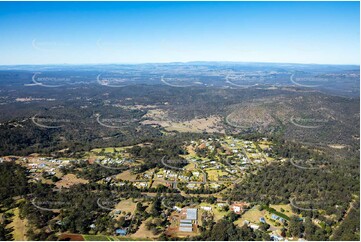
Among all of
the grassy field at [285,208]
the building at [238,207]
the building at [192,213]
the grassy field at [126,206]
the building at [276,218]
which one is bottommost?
the grassy field at [285,208]

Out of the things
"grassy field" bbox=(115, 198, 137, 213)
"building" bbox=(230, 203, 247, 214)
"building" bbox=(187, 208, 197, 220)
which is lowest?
"grassy field" bbox=(115, 198, 137, 213)

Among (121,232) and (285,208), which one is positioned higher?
(121,232)

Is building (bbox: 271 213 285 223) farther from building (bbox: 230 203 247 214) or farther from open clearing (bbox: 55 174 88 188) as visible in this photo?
open clearing (bbox: 55 174 88 188)

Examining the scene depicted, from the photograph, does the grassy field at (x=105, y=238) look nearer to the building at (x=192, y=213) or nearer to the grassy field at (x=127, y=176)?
the building at (x=192, y=213)

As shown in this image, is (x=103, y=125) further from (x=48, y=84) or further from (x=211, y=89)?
(x=48, y=84)

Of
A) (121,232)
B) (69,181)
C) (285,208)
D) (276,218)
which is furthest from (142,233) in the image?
(69,181)

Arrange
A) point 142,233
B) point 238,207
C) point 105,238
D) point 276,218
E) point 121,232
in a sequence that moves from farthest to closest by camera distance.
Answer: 1. point 238,207
2. point 276,218
3. point 142,233
4. point 121,232
5. point 105,238

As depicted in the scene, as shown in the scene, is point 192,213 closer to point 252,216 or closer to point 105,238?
point 252,216

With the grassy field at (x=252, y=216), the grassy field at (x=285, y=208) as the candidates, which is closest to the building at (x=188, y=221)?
the grassy field at (x=252, y=216)

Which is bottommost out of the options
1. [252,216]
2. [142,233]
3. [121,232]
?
[142,233]

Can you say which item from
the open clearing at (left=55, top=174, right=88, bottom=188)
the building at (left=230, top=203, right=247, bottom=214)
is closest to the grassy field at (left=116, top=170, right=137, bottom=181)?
the open clearing at (left=55, top=174, right=88, bottom=188)

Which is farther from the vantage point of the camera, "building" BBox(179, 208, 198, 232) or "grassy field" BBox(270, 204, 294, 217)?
"grassy field" BBox(270, 204, 294, 217)

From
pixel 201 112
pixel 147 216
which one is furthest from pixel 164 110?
pixel 147 216
